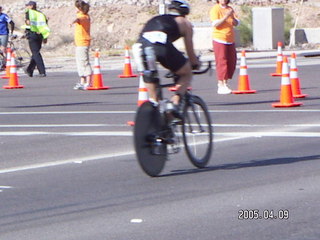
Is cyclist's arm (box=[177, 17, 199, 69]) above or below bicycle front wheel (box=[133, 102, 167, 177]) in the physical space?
above

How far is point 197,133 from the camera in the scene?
978cm

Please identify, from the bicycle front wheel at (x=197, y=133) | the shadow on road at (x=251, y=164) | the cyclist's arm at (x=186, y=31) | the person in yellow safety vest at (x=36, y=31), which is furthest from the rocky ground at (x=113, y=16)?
the cyclist's arm at (x=186, y=31)

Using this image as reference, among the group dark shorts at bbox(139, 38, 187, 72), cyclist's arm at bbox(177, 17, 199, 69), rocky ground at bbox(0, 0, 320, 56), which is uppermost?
cyclist's arm at bbox(177, 17, 199, 69)

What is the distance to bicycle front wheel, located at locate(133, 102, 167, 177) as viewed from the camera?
9.27 m

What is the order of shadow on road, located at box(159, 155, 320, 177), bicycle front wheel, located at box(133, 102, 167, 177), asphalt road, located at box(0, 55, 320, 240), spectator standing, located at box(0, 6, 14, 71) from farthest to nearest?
1. spectator standing, located at box(0, 6, 14, 71)
2. shadow on road, located at box(159, 155, 320, 177)
3. bicycle front wheel, located at box(133, 102, 167, 177)
4. asphalt road, located at box(0, 55, 320, 240)

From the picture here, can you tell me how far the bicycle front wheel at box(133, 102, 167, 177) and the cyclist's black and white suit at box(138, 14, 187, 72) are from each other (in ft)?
1.65

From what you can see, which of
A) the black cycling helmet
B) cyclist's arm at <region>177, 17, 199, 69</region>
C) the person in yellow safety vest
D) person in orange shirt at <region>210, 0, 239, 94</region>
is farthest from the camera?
the person in yellow safety vest

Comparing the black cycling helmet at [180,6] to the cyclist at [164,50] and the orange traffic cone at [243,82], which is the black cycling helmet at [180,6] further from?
the orange traffic cone at [243,82]

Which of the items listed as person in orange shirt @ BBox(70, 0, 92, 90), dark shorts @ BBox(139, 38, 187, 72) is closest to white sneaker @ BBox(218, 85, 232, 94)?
person in orange shirt @ BBox(70, 0, 92, 90)

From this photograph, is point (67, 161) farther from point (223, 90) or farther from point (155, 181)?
point (223, 90)

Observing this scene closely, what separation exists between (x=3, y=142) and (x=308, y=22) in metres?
39.7

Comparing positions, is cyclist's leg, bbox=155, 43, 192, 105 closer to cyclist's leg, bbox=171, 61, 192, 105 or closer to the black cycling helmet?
cyclist's leg, bbox=171, 61, 192, 105

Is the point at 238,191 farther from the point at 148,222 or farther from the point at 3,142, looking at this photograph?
the point at 3,142

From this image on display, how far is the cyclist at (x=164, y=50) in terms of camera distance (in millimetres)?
9367
